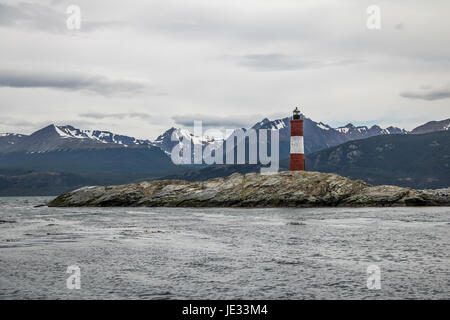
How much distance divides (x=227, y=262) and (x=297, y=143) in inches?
3261

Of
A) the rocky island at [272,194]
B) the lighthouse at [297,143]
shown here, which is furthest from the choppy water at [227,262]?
the lighthouse at [297,143]

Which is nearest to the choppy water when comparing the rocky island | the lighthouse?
the rocky island

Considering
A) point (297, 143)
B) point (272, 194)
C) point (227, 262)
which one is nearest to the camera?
point (227, 262)

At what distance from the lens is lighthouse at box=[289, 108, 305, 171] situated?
114875 millimetres

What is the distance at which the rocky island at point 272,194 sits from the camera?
107 metres

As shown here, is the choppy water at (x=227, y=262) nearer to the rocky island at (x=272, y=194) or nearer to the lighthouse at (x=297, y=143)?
the rocky island at (x=272, y=194)

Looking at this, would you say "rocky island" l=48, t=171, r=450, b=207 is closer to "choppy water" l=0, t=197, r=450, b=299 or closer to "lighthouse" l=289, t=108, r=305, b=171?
"lighthouse" l=289, t=108, r=305, b=171

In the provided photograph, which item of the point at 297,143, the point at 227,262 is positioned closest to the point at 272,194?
the point at 297,143

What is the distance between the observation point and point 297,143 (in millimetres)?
116562

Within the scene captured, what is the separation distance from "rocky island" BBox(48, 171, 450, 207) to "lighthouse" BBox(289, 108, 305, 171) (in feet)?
13.5

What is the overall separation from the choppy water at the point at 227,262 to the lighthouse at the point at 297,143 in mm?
56067

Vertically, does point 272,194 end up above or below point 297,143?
below

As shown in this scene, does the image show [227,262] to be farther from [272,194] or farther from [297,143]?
[297,143]
